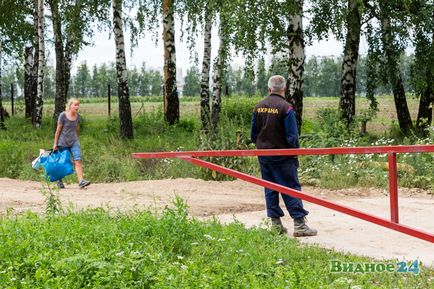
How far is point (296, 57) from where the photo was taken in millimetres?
17938

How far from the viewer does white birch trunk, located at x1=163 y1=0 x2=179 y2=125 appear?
2309 cm

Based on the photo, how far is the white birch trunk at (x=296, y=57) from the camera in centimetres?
1769

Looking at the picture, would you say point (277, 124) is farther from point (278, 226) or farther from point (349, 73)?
point (349, 73)

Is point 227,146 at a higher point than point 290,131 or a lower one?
lower

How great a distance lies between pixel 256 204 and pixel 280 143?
2.73 metres

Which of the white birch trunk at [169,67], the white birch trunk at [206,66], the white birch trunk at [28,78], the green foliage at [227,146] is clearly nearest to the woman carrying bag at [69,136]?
the green foliage at [227,146]

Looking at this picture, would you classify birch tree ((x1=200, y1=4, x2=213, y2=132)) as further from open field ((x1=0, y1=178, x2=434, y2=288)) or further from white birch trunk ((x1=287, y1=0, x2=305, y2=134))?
open field ((x1=0, y1=178, x2=434, y2=288))

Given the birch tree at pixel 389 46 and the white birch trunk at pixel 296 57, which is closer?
the white birch trunk at pixel 296 57

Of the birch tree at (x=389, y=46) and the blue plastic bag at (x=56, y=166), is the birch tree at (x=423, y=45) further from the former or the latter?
the blue plastic bag at (x=56, y=166)

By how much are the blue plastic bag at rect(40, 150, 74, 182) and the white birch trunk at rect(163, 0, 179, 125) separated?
10.7m

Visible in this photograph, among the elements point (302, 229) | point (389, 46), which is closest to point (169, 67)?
point (389, 46)

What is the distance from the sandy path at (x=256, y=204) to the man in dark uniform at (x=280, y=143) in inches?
12.9

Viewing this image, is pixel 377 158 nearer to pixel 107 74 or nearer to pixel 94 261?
pixel 94 261

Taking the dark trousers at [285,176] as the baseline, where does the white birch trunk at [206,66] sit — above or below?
above
